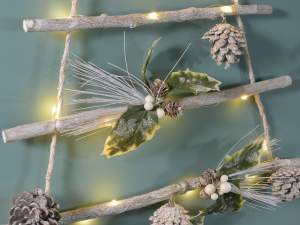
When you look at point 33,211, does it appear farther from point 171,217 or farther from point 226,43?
point 226,43

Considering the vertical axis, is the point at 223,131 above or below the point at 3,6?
below

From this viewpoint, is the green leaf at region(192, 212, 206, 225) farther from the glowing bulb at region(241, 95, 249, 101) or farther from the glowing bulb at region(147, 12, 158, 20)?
the glowing bulb at region(147, 12, 158, 20)

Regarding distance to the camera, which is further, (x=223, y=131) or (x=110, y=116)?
(x=223, y=131)

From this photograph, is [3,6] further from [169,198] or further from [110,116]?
[169,198]

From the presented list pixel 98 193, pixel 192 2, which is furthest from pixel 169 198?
pixel 192 2

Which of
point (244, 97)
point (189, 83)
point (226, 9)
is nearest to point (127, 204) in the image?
point (189, 83)

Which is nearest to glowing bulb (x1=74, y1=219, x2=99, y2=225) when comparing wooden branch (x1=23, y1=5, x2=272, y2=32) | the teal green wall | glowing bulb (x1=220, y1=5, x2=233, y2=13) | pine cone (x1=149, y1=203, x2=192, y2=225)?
the teal green wall

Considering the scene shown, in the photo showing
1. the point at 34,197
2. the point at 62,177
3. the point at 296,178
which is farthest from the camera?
the point at 296,178
